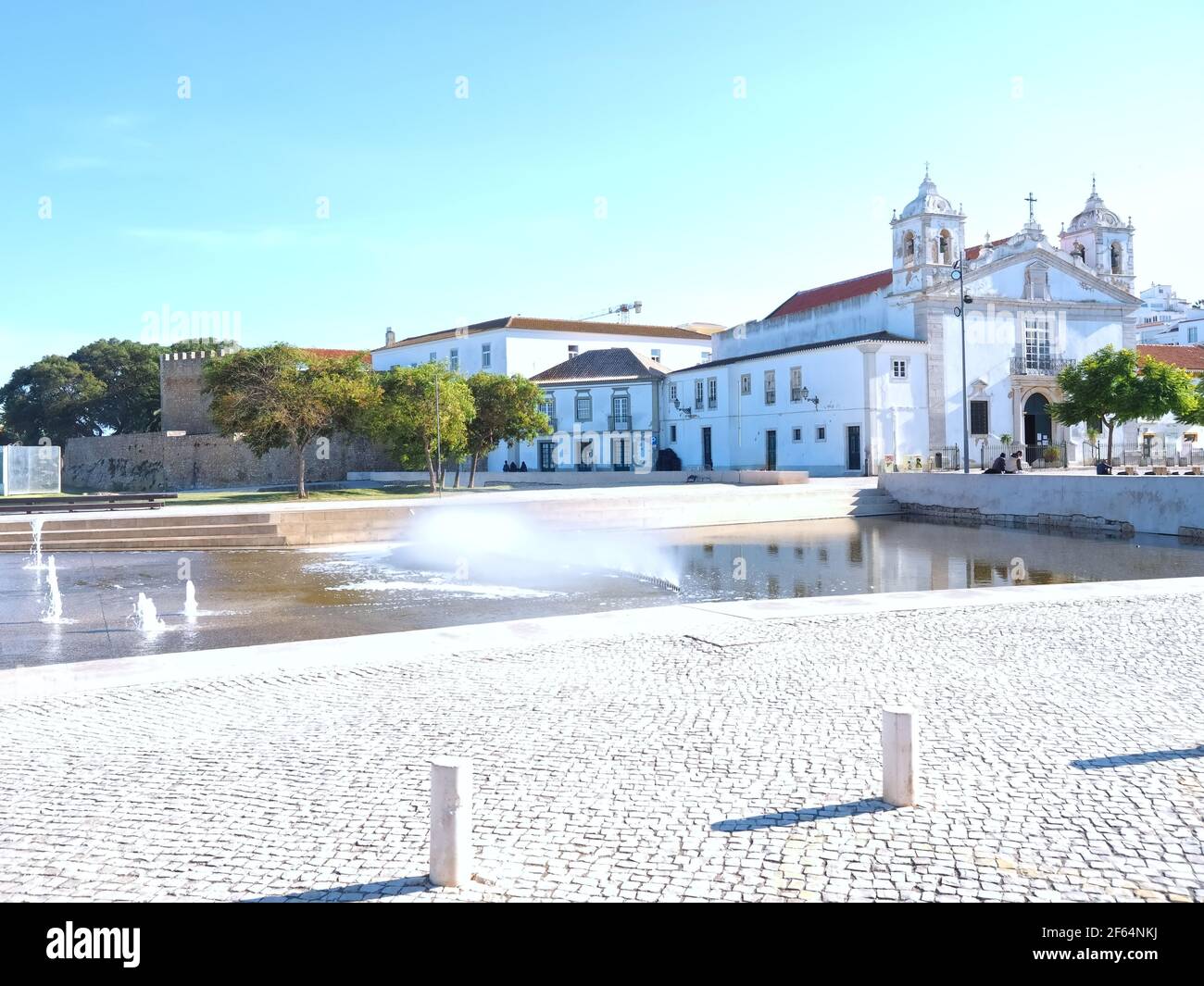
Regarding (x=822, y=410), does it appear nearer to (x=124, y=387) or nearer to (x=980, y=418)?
(x=980, y=418)

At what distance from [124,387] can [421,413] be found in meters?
47.7

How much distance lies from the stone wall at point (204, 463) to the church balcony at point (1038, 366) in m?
32.3

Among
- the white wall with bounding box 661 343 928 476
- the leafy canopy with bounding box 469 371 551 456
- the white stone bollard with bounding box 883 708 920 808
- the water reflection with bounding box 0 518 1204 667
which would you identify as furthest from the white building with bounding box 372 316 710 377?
the white stone bollard with bounding box 883 708 920 808

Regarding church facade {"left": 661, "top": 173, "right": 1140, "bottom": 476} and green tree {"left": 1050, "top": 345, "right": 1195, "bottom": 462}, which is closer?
green tree {"left": 1050, "top": 345, "right": 1195, "bottom": 462}

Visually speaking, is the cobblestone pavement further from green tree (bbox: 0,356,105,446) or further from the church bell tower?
green tree (bbox: 0,356,105,446)

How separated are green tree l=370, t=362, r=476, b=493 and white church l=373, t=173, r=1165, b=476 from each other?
14.0 metres

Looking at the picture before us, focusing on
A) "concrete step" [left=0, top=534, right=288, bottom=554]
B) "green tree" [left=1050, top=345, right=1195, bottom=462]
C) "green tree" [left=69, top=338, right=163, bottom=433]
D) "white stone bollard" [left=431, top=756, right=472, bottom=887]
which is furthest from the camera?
"green tree" [left=69, top=338, right=163, bottom=433]

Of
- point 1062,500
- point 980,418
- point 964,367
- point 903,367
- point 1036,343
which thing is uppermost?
point 1036,343

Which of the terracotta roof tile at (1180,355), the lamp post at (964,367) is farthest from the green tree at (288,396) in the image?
the terracotta roof tile at (1180,355)

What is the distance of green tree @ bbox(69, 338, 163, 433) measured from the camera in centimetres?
7412

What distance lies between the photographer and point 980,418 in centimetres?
4438

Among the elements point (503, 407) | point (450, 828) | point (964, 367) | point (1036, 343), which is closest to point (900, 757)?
point (450, 828)

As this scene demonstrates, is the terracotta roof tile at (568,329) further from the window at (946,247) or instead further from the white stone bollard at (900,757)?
the white stone bollard at (900,757)
